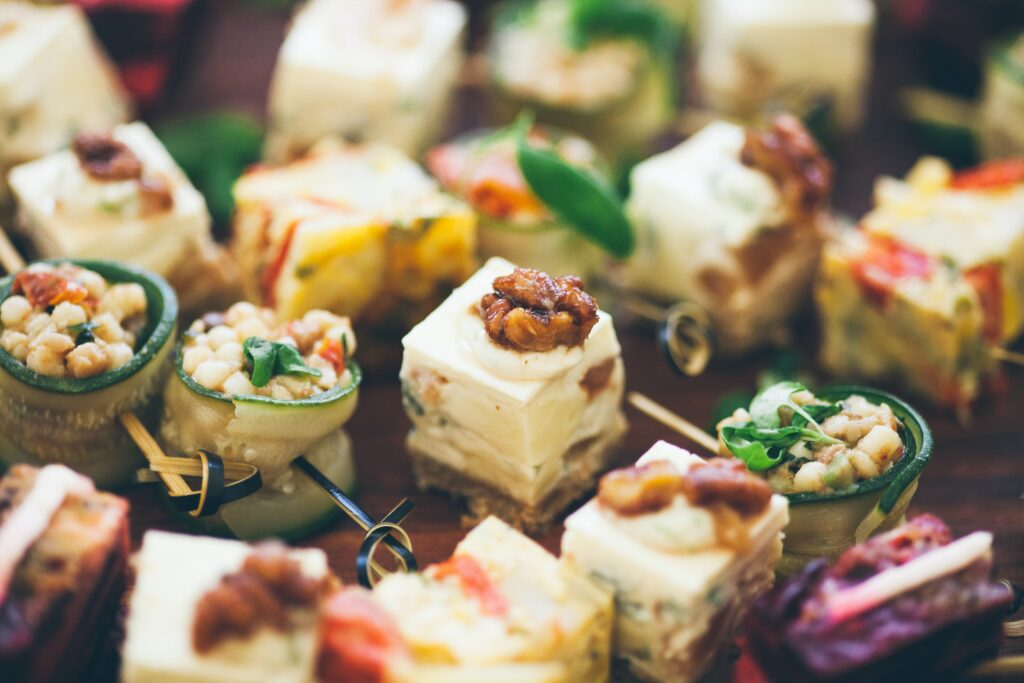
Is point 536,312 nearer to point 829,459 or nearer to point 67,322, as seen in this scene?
point 829,459

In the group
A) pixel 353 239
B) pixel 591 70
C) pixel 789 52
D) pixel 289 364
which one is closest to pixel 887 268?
pixel 789 52

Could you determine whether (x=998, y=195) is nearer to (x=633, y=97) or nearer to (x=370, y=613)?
(x=633, y=97)

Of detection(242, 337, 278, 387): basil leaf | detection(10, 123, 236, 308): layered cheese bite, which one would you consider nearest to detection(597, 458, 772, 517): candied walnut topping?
detection(242, 337, 278, 387): basil leaf

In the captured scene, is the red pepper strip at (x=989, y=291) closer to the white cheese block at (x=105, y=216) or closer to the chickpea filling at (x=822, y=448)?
the chickpea filling at (x=822, y=448)

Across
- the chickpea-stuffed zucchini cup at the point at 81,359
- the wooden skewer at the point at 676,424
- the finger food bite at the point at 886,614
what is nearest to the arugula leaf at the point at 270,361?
the chickpea-stuffed zucchini cup at the point at 81,359

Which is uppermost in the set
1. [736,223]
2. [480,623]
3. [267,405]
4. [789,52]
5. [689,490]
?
[789,52]

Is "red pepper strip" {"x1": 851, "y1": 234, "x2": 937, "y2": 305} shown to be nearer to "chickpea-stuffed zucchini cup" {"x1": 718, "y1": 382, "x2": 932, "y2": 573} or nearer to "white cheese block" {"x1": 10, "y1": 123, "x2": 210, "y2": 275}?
"chickpea-stuffed zucchini cup" {"x1": 718, "y1": 382, "x2": 932, "y2": 573}
